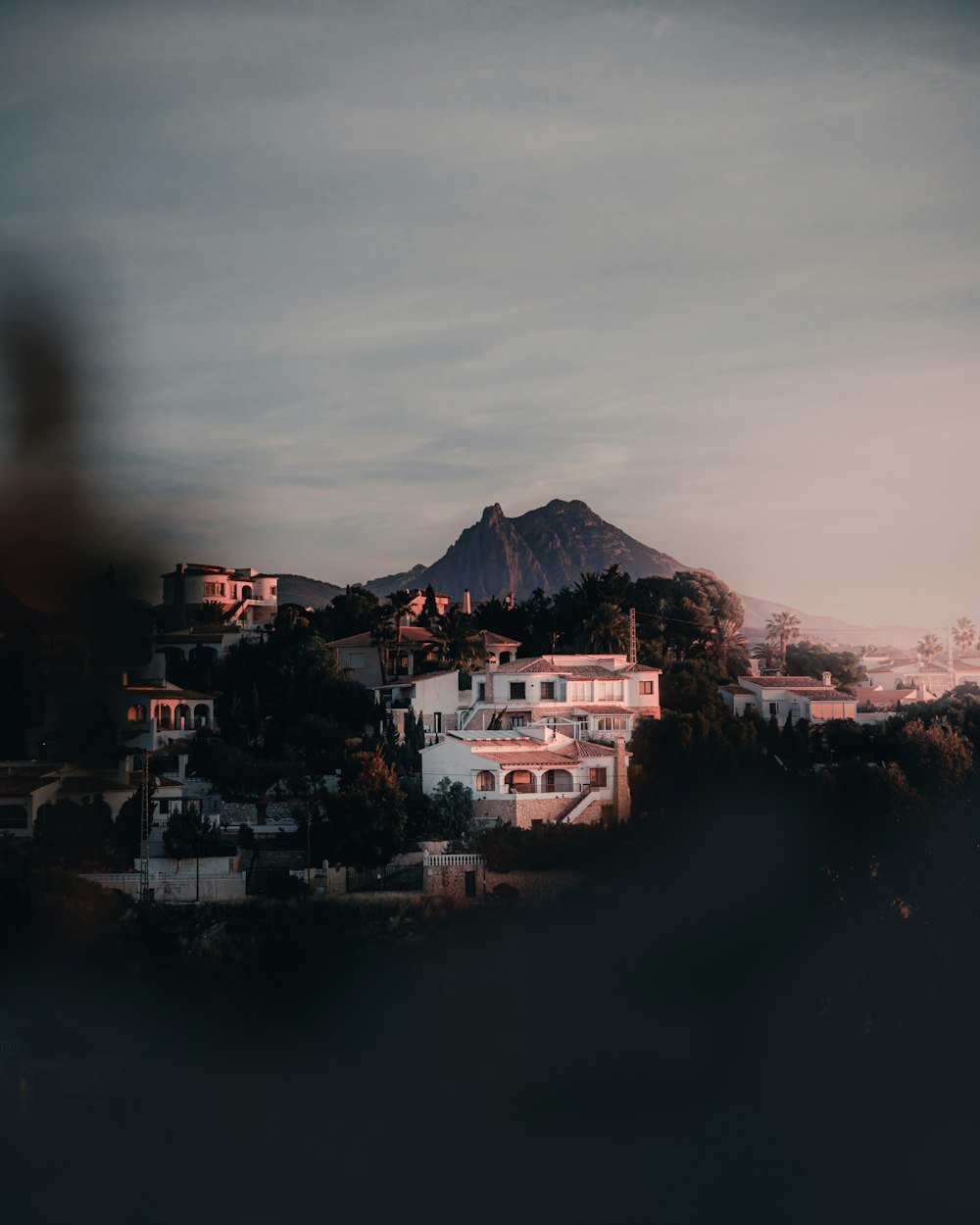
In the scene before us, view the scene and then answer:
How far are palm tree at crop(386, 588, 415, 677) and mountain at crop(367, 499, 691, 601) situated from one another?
9413cm

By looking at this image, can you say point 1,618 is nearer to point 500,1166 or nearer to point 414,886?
point 500,1166

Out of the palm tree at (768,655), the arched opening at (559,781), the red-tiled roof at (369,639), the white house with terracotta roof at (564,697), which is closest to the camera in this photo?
the arched opening at (559,781)

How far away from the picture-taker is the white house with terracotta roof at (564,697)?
26.2 m

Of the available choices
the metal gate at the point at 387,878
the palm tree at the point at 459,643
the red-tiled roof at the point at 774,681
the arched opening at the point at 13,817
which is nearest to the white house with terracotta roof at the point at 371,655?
the palm tree at the point at 459,643

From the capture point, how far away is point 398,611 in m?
30.1

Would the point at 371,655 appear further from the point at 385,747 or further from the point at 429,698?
the point at 385,747

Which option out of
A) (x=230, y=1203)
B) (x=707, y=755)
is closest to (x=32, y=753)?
(x=230, y=1203)

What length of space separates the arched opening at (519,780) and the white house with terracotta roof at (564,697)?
7.89 ft

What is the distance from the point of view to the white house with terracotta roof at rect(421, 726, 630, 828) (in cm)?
2327

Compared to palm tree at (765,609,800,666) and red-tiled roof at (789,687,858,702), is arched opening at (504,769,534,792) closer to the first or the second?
red-tiled roof at (789,687,858,702)

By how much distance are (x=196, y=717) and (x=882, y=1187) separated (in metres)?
14.7

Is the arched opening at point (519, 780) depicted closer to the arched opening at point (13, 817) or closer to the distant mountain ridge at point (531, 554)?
the arched opening at point (13, 817)

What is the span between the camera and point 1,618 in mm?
6191

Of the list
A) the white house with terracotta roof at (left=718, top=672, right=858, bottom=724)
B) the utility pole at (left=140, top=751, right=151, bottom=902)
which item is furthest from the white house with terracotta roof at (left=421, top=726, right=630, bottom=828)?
the white house with terracotta roof at (left=718, top=672, right=858, bottom=724)
